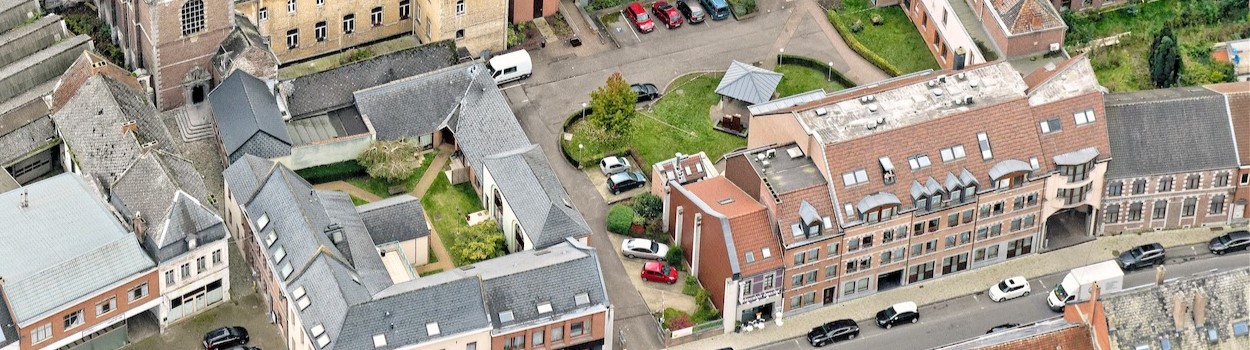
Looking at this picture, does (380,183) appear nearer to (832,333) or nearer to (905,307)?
(832,333)

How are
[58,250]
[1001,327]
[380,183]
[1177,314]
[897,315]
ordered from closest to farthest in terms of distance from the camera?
[1177,314]
[58,250]
[1001,327]
[897,315]
[380,183]

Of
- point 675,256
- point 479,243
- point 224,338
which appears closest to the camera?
point 224,338

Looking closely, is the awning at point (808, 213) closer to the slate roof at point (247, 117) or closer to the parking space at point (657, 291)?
the parking space at point (657, 291)

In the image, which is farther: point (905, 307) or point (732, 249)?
point (905, 307)

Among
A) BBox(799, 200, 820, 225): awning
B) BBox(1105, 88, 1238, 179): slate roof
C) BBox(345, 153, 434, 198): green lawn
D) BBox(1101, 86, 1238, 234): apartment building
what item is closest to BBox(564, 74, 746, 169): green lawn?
BBox(345, 153, 434, 198): green lawn

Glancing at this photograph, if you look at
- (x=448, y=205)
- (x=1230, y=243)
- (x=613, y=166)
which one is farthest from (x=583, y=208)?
(x=1230, y=243)

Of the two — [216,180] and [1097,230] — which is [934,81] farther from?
[216,180]

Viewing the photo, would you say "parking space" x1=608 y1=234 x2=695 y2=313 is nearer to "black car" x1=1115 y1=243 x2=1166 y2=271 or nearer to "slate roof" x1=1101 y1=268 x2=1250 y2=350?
"slate roof" x1=1101 y1=268 x2=1250 y2=350

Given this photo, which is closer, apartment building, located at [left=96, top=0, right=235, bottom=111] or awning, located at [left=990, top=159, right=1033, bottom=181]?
awning, located at [left=990, top=159, right=1033, bottom=181]
